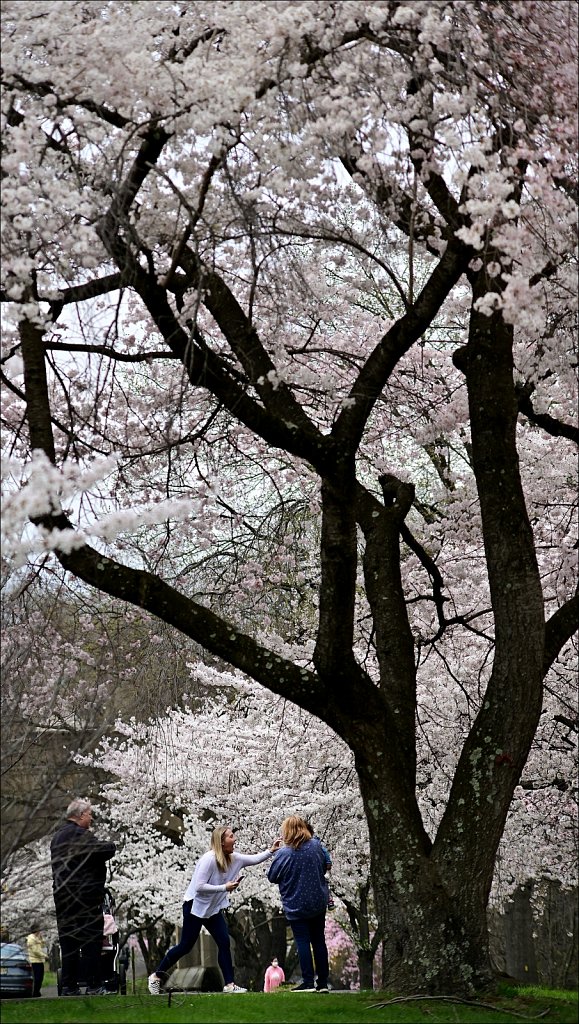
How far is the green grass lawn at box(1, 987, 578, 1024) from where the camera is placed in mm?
5781

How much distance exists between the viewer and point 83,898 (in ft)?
23.5

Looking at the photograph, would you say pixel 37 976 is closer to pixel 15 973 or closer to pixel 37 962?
pixel 37 962

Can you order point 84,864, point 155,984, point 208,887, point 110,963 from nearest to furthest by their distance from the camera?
point 84,864, point 208,887, point 155,984, point 110,963

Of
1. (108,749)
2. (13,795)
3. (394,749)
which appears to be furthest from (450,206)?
(108,749)

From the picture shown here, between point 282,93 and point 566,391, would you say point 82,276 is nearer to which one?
point 282,93

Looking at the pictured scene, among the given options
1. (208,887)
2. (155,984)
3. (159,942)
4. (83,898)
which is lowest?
(155,984)

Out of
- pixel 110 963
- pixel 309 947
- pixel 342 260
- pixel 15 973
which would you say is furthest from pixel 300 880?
pixel 342 260

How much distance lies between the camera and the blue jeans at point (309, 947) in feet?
26.1

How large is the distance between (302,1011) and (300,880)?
1671mm

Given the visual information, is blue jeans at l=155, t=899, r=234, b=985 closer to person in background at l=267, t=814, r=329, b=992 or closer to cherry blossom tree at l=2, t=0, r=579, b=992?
person in background at l=267, t=814, r=329, b=992

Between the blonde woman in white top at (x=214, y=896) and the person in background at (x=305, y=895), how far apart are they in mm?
185

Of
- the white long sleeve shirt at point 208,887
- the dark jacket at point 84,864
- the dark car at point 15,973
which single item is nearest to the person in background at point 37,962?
the dark car at point 15,973

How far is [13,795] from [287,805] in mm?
9111

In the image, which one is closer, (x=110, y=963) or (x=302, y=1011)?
(x=302, y=1011)
